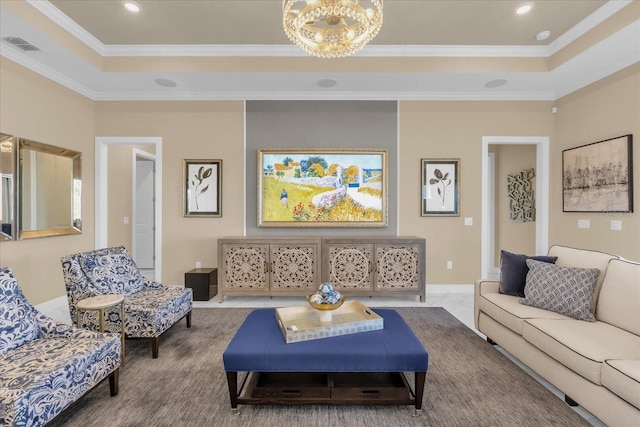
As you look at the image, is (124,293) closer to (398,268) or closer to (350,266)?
(350,266)

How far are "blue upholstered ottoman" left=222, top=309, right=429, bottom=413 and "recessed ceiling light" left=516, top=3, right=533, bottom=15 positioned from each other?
325cm

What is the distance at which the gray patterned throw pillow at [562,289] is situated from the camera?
227 cm

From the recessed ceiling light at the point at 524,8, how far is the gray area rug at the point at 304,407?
3.24 meters

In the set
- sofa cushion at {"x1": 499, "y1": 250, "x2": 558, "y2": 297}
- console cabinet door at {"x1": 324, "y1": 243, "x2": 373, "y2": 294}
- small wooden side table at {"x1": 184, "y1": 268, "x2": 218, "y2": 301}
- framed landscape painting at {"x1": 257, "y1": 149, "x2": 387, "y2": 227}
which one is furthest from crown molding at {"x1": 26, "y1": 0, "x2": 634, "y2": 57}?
small wooden side table at {"x1": 184, "y1": 268, "x2": 218, "y2": 301}

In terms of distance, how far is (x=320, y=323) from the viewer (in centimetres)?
214

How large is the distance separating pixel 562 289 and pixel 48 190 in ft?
17.5

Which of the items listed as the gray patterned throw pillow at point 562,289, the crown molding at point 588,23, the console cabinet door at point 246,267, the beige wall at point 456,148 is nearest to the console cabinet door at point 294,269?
the console cabinet door at point 246,267

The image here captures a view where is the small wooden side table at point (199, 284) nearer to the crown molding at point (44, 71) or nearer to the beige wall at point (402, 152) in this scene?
the beige wall at point (402, 152)

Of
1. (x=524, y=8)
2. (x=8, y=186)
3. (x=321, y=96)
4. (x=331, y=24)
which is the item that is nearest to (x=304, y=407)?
Result: (x=331, y=24)

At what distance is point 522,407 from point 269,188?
361 cm

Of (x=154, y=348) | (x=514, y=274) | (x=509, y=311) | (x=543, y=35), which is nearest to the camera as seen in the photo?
(x=509, y=311)

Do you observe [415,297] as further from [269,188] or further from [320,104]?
[320,104]

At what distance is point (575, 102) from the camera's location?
164 inches

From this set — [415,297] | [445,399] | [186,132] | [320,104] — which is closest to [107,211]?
[186,132]
